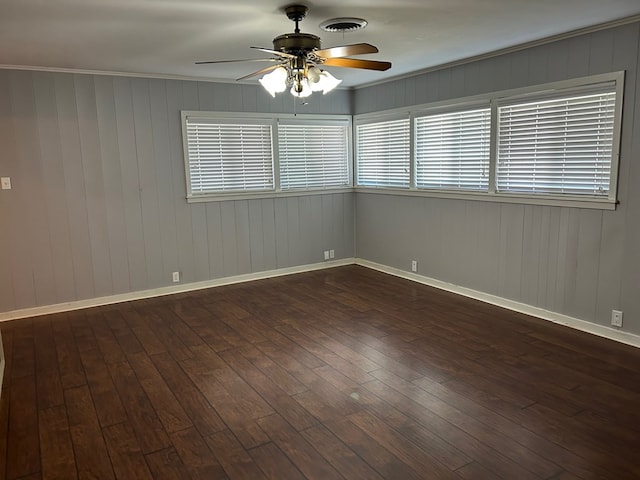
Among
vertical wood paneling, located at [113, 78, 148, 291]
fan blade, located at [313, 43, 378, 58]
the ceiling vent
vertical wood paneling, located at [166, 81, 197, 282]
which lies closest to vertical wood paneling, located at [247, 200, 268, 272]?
vertical wood paneling, located at [166, 81, 197, 282]

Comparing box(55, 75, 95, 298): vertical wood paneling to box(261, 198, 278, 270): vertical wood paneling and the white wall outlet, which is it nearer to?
box(261, 198, 278, 270): vertical wood paneling

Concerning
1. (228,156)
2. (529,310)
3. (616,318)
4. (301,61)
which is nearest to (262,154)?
(228,156)

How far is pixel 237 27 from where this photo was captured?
10.8 feet

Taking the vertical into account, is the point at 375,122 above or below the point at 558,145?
above

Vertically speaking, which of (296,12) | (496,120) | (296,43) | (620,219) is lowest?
(620,219)

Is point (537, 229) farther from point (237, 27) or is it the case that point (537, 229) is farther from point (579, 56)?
point (237, 27)

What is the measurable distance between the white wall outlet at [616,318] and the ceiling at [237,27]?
222 centimetres

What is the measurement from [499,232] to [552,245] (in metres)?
0.57

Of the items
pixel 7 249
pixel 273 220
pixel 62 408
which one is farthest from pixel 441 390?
pixel 7 249

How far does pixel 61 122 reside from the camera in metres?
4.66

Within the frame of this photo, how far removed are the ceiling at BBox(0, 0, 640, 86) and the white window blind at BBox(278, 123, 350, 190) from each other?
1823 millimetres

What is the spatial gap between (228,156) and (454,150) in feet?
8.60

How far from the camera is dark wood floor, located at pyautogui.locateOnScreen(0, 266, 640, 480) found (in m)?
2.36

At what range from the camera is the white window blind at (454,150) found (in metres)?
4.72
